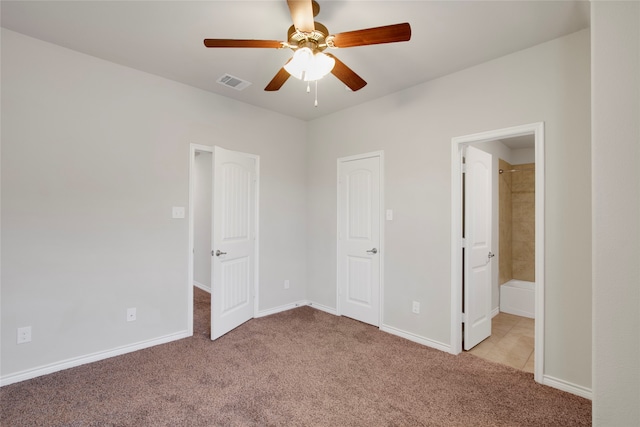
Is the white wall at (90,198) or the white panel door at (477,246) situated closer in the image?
the white wall at (90,198)

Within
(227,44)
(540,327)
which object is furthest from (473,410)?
(227,44)

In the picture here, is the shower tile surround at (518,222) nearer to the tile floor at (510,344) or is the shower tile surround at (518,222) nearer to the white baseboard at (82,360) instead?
the tile floor at (510,344)

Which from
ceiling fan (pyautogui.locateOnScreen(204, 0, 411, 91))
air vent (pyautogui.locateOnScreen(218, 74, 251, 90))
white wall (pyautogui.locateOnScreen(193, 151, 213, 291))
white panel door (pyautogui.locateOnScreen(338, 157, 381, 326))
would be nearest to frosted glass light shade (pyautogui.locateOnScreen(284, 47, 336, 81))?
ceiling fan (pyautogui.locateOnScreen(204, 0, 411, 91))

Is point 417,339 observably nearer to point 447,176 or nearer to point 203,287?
point 447,176

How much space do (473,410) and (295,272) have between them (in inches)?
107

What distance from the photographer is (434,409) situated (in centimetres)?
205

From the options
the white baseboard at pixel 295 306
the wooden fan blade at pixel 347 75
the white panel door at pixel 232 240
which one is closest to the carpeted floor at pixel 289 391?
the white panel door at pixel 232 240

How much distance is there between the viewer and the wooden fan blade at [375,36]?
1.65 metres

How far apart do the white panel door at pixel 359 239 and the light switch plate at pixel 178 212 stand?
6.27 feet

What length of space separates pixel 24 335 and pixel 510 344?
175 inches

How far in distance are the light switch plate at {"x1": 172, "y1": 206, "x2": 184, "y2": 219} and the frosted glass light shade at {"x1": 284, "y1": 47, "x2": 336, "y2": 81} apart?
196cm

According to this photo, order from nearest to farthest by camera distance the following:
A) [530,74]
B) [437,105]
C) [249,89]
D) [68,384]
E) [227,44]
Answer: [227,44]
[68,384]
[530,74]
[437,105]
[249,89]

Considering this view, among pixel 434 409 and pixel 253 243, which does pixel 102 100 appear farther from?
pixel 434 409

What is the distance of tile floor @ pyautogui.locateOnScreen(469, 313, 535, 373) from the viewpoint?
2.81 metres
